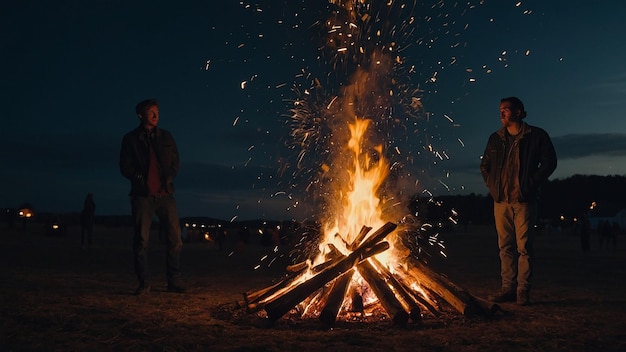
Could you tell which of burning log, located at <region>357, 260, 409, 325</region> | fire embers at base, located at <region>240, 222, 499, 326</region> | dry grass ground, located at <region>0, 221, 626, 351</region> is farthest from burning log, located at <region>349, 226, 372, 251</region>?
dry grass ground, located at <region>0, 221, 626, 351</region>

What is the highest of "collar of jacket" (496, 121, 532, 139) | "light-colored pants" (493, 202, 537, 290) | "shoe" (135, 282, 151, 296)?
"collar of jacket" (496, 121, 532, 139)

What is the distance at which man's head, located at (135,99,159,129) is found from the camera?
799cm

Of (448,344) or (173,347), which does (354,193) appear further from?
(173,347)

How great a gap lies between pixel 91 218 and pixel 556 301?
16.5m

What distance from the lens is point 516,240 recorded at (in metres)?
7.23

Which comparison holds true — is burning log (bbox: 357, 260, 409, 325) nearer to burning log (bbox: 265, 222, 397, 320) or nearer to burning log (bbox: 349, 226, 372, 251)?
burning log (bbox: 265, 222, 397, 320)

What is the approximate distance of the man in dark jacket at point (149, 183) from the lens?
7797 millimetres

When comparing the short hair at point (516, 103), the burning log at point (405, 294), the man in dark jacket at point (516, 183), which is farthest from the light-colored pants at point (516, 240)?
the burning log at point (405, 294)

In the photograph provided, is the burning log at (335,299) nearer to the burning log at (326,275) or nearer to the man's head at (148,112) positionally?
the burning log at (326,275)

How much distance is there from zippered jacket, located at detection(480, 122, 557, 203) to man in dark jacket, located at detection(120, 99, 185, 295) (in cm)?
426

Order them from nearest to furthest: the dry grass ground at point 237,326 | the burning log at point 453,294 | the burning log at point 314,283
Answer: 1. the dry grass ground at point 237,326
2. the burning log at point 314,283
3. the burning log at point 453,294

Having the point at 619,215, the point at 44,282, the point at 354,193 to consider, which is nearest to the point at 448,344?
the point at 354,193

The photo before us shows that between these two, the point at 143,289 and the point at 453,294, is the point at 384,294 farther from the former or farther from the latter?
the point at 143,289

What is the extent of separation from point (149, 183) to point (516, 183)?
4.69 m
